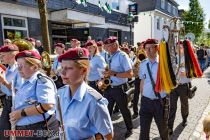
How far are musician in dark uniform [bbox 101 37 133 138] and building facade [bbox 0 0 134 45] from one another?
27.3 feet

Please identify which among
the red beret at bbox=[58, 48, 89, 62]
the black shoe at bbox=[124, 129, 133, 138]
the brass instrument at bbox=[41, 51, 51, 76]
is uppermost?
the red beret at bbox=[58, 48, 89, 62]

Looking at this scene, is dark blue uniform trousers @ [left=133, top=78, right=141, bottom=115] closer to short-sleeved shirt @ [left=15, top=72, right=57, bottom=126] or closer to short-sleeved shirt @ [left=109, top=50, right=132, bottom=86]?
short-sleeved shirt @ [left=109, top=50, right=132, bottom=86]

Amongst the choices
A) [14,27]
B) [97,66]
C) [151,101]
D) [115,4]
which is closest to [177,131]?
[151,101]

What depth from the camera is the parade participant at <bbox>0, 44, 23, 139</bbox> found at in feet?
12.9

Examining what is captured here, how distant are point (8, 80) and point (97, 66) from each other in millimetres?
2403

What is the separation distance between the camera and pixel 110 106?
5539mm

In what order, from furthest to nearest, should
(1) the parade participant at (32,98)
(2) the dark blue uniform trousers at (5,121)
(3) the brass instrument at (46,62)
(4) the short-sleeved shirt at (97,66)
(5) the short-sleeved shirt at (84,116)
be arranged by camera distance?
(3) the brass instrument at (46,62)
(4) the short-sleeved shirt at (97,66)
(2) the dark blue uniform trousers at (5,121)
(1) the parade participant at (32,98)
(5) the short-sleeved shirt at (84,116)

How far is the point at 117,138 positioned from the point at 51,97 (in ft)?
9.05

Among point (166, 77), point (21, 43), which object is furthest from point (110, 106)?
point (21, 43)

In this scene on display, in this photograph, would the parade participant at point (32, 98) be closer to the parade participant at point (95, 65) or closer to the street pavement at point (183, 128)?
the street pavement at point (183, 128)

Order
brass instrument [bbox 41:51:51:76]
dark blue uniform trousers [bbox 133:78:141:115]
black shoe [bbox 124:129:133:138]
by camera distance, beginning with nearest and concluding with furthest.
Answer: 1. black shoe [bbox 124:129:133:138]
2. dark blue uniform trousers [bbox 133:78:141:115]
3. brass instrument [bbox 41:51:51:76]

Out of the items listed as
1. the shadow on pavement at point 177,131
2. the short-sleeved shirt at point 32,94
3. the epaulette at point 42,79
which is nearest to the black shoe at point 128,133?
the shadow on pavement at point 177,131

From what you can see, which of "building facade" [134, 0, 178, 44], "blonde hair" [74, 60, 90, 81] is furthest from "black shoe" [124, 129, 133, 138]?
"building facade" [134, 0, 178, 44]

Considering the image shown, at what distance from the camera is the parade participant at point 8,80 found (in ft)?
12.9
